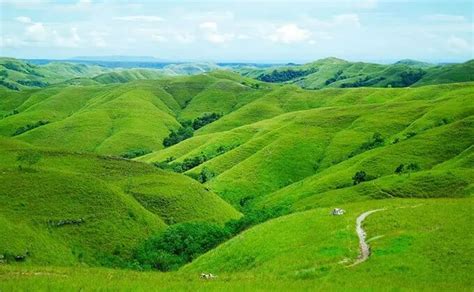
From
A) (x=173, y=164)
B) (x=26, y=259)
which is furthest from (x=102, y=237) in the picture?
(x=173, y=164)

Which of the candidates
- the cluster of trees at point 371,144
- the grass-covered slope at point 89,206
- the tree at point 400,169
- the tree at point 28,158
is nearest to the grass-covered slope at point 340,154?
the cluster of trees at point 371,144

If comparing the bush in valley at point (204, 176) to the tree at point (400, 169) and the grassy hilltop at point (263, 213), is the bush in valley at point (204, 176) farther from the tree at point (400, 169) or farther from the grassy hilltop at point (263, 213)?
the tree at point (400, 169)

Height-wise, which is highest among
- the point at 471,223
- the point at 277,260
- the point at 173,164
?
the point at 471,223

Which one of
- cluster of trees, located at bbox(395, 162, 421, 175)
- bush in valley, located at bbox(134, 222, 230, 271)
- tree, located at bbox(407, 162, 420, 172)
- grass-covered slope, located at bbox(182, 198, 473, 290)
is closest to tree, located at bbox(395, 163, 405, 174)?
cluster of trees, located at bbox(395, 162, 421, 175)

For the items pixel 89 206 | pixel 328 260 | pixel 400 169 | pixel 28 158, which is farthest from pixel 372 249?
pixel 28 158

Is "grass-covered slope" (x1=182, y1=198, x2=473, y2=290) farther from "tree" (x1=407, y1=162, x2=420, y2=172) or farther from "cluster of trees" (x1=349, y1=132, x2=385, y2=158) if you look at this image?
"cluster of trees" (x1=349, y1=132, x2=385, y2=158)

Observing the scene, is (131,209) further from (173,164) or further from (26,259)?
(173,164)
